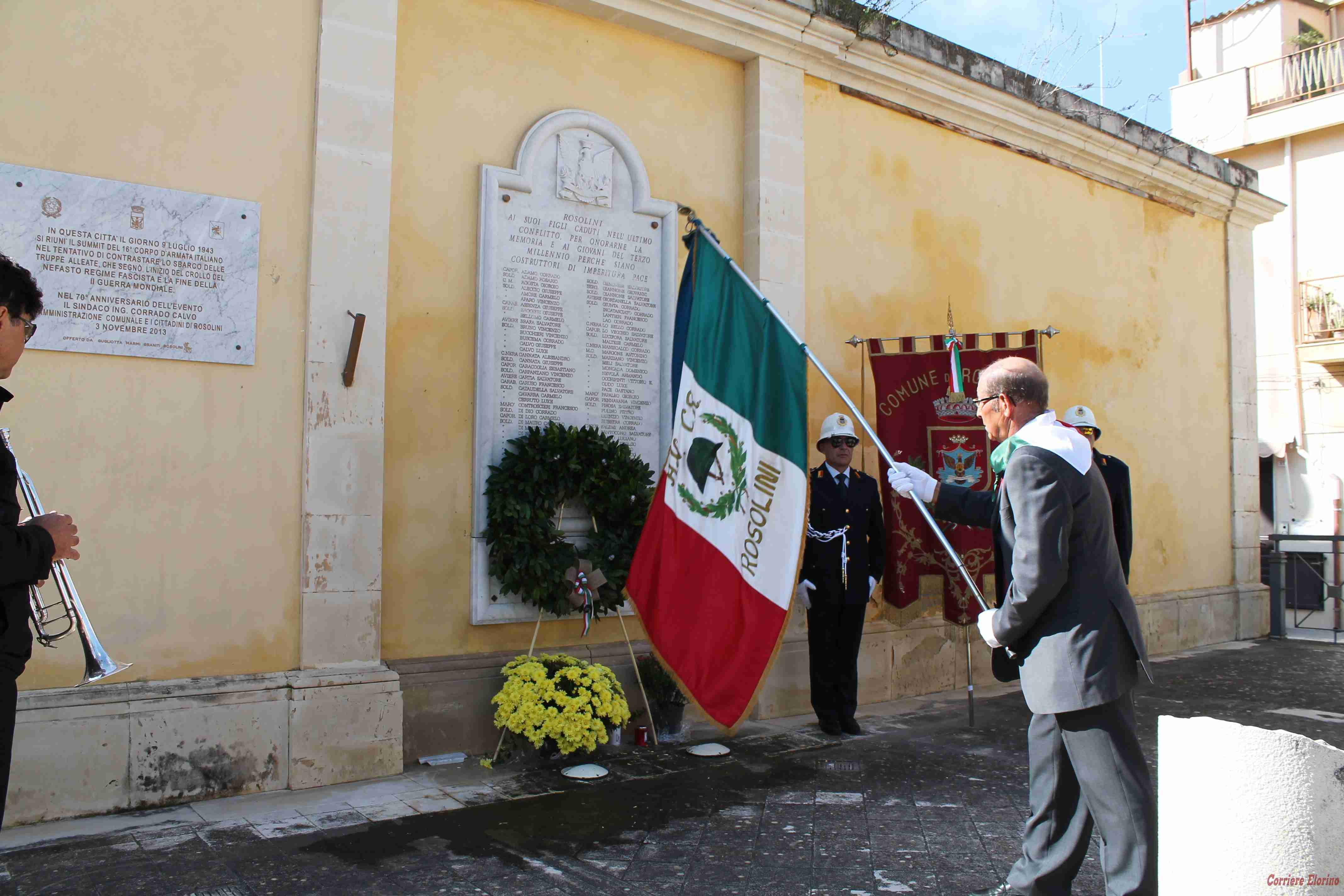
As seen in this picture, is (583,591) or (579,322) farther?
(579,322)

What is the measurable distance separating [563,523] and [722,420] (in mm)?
1287

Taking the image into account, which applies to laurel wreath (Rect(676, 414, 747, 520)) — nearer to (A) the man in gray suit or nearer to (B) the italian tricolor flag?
(B) the italian tricolor flag

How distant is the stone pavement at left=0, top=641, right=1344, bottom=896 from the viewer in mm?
3725

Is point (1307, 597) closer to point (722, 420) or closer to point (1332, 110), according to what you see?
point (1332, 110)

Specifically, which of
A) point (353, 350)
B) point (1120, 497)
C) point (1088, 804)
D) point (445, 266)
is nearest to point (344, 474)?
point (353, 350)

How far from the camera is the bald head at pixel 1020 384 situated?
3467mm

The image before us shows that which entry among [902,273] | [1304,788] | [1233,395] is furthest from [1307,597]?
[1304,788]

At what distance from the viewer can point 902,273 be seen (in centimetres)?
787

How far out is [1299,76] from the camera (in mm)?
18266

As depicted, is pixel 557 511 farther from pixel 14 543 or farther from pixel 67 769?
pixel 14 543

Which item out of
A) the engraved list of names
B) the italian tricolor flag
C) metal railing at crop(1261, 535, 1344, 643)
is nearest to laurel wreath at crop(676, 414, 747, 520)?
the italian tricolor flag

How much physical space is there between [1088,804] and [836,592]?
3.15m

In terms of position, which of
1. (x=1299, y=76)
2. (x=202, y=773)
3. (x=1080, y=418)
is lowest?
(x=202, y=773)

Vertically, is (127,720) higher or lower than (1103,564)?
lower
